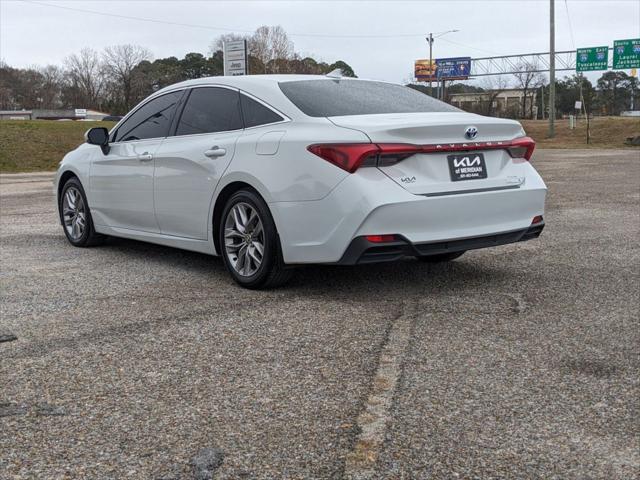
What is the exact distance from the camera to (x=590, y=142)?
1876 inches

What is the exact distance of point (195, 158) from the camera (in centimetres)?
609

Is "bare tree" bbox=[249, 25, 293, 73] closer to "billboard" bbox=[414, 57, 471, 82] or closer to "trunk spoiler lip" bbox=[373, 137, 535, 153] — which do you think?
"billboard" bbox=[414, 57, 471, 82]

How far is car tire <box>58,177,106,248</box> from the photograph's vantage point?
7.75m

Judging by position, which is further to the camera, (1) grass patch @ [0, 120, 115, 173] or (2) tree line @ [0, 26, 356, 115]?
(2) tree line @ [0, 26, 356, 115]

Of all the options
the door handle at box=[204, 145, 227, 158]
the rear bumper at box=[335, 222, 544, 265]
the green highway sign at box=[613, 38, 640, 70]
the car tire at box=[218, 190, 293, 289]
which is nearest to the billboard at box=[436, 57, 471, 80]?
the green highway sign at box=[613, 38, 640, 70]

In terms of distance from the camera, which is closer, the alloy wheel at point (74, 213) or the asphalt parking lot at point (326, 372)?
the asphalt parking lot at point (326, 372)

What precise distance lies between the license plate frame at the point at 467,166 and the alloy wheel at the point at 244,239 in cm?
136

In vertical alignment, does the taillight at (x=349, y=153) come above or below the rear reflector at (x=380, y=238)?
above

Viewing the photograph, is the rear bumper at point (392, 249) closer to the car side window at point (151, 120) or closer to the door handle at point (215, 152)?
the door handle at point (215, 152)

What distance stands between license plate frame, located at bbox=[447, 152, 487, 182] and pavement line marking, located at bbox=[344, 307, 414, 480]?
3.90 feet

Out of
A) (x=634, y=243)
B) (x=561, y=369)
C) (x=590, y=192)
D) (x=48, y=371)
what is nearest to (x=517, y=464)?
(x=561, y=369)

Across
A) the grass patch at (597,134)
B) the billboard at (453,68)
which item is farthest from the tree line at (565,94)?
the grass patch at (597,134)

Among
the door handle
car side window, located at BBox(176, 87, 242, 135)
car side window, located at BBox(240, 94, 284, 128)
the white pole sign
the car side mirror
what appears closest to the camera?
car side window, located at BBox(240, 94, 284, 128)

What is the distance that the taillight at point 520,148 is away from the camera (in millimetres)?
5633
